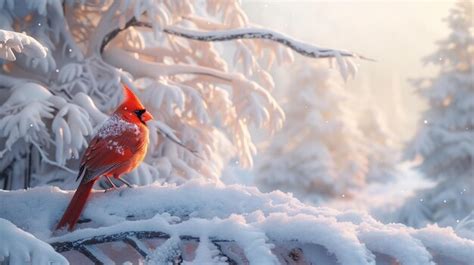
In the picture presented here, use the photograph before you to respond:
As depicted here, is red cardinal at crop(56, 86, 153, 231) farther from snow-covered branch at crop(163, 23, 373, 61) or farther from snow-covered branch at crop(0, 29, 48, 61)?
snow-covered branch at crop(163, 23, 373, 61)

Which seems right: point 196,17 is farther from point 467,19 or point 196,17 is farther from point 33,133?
point 467,19

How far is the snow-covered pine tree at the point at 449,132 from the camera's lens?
15.8 m

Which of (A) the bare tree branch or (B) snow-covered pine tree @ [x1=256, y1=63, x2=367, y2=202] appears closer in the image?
(A) the bare tree branch

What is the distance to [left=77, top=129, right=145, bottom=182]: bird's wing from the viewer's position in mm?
3336

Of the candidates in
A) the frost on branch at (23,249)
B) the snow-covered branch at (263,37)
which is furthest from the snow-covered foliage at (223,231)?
the snow-covered branch at (263,37)

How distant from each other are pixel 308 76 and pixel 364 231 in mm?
22016

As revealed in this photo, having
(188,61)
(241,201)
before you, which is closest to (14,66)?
(188,61)

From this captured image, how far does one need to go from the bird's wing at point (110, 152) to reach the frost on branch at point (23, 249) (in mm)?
943

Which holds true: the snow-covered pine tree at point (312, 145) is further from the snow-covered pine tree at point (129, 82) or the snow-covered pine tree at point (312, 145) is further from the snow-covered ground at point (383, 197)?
the snow-covered pine tree at point (129, 82)

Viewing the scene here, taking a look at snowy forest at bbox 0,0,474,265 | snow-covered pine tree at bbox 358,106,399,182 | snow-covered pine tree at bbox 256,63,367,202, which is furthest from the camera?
snow-covered pine tree at bbox 358,106,399,182

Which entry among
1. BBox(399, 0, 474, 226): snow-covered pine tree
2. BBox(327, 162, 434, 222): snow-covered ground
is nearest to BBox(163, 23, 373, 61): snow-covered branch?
BBox(399, 0, 474, 226): snow-covered pine tree

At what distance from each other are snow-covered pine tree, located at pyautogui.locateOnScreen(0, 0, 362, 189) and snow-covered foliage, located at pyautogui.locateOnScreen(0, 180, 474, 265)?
238 centimetres

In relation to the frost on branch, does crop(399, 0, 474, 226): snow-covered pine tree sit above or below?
above

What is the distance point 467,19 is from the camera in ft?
54.8
